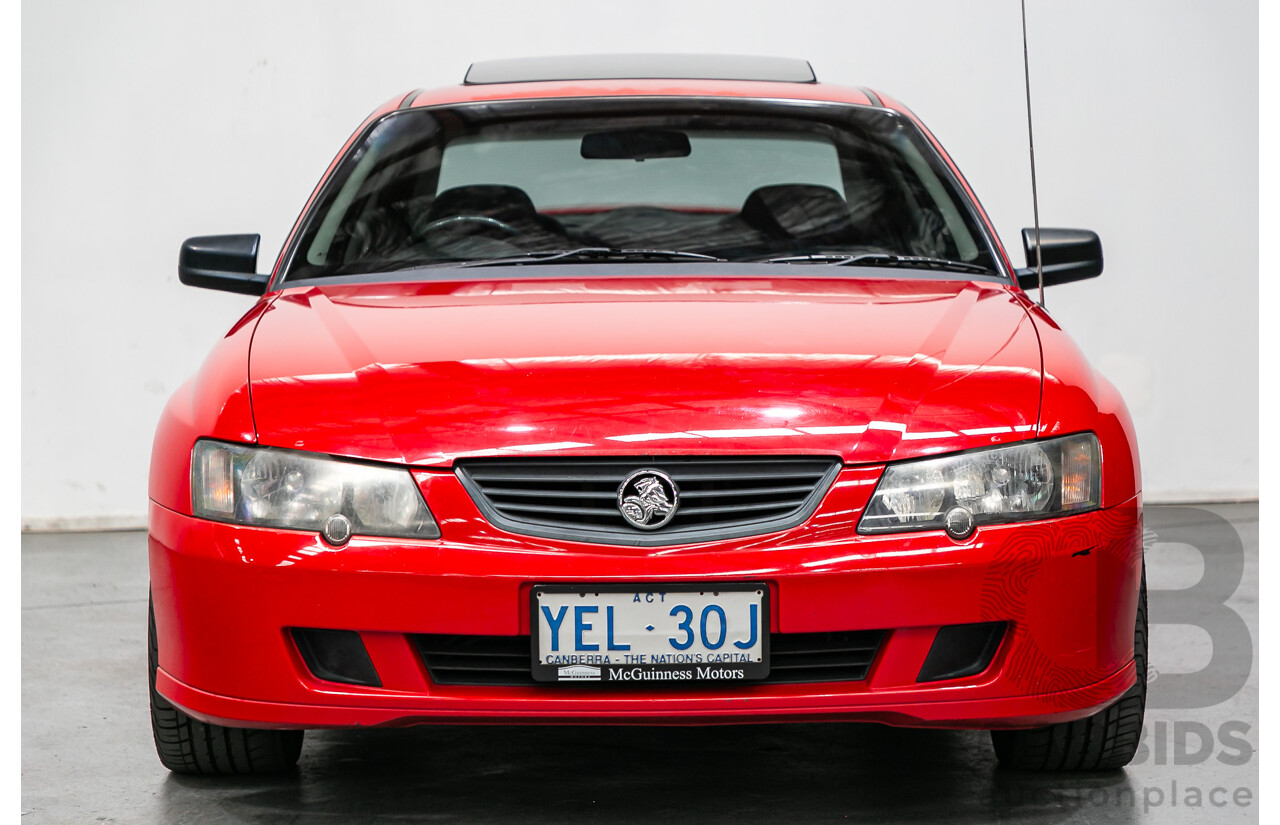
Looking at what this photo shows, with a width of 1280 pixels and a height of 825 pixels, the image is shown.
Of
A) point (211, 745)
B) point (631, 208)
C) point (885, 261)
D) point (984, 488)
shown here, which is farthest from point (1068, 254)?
point (211, 745)

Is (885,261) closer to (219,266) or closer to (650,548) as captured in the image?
(650,548)

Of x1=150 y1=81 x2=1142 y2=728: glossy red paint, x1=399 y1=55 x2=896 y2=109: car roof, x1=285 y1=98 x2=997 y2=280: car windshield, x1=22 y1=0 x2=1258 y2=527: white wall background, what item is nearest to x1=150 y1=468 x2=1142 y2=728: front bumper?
x1=150 y1=81 x2=1142 y2=728: glossy red paint

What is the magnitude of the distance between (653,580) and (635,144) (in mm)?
1451

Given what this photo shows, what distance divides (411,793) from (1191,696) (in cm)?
184

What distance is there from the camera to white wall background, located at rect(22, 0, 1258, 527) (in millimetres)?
5699

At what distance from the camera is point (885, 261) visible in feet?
9.41

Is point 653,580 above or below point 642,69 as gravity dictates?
below

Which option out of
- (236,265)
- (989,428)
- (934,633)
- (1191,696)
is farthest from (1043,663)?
(236,265)

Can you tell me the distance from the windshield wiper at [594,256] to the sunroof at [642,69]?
0.70 m

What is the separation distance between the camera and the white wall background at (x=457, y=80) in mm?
5699

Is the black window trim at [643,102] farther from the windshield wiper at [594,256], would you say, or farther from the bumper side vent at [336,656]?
the bumper side vent at [336,656]

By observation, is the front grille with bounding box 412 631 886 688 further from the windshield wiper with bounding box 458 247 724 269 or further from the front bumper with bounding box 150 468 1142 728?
the windshield wiper with bounding box 458 247 724 269

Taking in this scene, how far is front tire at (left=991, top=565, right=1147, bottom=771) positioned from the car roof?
144cm

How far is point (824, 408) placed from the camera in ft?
6.84
